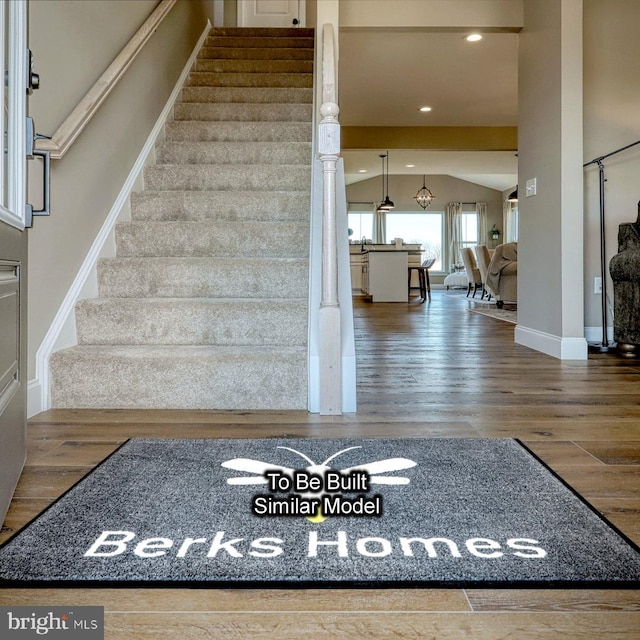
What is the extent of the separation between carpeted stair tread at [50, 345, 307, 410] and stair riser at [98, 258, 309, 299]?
0.53 meters

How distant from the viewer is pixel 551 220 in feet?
11.8

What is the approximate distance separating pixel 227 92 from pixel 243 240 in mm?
1816

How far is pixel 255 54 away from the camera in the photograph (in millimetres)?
4812

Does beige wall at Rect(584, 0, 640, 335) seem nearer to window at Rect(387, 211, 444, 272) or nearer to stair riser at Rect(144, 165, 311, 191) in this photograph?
stair riser at Rect(144, 165, 311, 191)

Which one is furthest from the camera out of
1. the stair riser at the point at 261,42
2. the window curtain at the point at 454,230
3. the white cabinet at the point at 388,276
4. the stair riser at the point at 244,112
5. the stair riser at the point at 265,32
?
the window curtain at the point at 454,230

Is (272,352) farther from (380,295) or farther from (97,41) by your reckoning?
(380,295)

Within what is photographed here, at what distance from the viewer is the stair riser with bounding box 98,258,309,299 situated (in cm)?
262

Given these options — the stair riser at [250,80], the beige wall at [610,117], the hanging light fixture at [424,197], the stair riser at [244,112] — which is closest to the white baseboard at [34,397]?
the stair riser at [244,112]

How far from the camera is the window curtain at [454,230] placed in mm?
15203

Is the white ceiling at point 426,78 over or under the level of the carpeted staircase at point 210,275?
over

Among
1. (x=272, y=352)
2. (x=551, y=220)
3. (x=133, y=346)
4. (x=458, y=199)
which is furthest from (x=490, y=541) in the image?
→ (x=458, y=199)

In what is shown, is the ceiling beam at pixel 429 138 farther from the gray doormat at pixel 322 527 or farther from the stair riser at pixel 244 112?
the gray doormat at pixel 322 527

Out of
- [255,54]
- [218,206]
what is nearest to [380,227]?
[255,54]

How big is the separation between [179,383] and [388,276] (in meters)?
7.05
